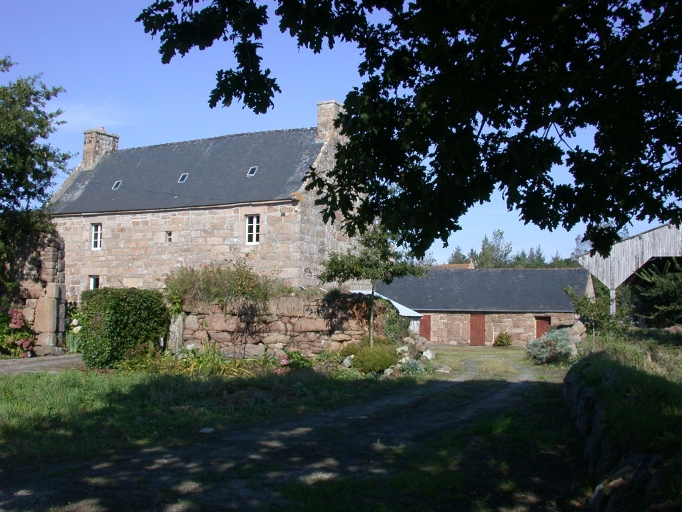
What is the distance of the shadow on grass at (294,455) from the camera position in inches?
219

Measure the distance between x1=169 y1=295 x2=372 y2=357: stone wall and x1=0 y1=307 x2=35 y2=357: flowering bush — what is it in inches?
147

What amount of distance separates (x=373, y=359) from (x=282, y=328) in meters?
2.50

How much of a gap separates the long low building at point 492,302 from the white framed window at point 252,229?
12189mm

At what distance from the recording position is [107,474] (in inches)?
244

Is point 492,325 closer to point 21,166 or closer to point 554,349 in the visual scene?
point 554,349

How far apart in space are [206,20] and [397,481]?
442cm

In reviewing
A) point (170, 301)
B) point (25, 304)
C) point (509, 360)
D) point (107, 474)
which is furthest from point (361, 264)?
point (107, 474)

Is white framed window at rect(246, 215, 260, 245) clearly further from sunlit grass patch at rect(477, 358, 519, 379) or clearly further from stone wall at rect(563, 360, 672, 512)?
stone wall at rect(563, 360, 672, 512)

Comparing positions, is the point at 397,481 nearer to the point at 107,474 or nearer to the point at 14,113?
the point at 107,474

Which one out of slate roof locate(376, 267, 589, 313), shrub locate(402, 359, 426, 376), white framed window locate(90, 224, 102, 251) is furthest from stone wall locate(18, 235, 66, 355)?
slate roof locate(376, 267, 589, 313)

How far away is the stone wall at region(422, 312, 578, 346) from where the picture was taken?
3144 cm

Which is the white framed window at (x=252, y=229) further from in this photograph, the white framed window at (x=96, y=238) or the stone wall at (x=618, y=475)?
the stone wall at (x=618, y=475)

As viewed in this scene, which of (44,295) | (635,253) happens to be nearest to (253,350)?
(44,295)

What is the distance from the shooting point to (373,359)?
1477cm
